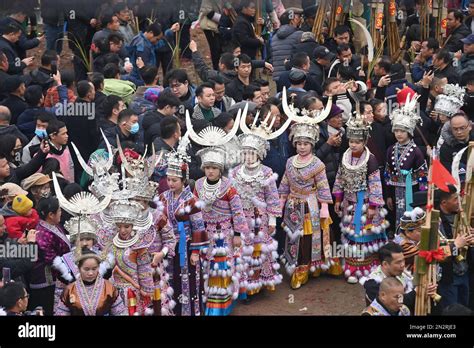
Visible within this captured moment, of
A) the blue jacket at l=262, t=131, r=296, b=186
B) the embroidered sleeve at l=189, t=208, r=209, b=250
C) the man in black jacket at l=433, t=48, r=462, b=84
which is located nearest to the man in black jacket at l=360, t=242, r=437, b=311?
the embroidered sleeve at l=189, t=208, r=209, b=250

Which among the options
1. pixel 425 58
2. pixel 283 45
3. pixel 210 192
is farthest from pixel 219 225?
pixel 425 58

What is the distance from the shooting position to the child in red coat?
29.6ft

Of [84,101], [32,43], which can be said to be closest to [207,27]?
A: [32,43]

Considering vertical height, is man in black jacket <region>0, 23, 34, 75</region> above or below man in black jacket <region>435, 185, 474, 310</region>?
above

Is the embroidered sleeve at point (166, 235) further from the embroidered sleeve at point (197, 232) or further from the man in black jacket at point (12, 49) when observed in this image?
the man in black jacket at point (12, 49)

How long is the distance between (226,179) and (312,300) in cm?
144

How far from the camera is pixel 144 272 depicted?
9078 millimetres

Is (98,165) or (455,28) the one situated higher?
(455,28)

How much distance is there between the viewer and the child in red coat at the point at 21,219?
9.02m

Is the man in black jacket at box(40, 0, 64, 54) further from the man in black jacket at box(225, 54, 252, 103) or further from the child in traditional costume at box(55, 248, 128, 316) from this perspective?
the child in traditional costume at box(55, 248, 128, 316)

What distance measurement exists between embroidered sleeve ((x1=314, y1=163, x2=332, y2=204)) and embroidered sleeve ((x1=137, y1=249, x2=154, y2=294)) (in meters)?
2.01

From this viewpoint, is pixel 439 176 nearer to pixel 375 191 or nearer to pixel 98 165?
pixel 375 191

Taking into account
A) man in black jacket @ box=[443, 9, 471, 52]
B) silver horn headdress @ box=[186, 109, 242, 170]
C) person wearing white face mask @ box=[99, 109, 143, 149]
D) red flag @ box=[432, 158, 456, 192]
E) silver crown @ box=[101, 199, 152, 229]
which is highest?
man in black jacket @ box=[443, 9, 471, 52]

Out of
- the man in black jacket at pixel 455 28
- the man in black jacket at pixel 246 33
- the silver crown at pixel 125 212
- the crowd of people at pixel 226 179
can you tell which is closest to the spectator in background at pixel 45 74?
the crowd of people at pixel 226 179
